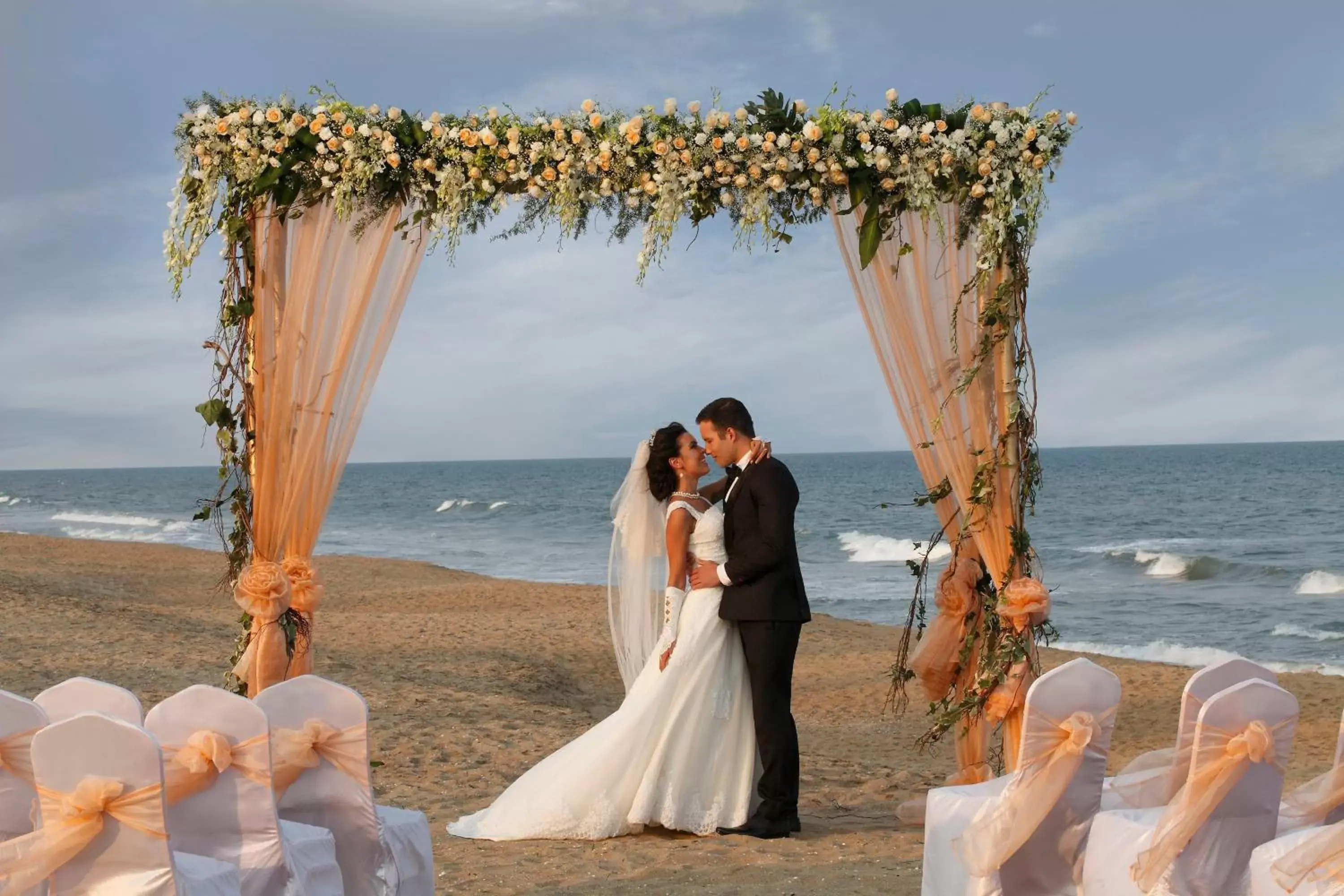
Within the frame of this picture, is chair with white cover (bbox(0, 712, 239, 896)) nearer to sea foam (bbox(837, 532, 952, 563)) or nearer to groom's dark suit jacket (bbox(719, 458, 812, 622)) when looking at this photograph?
groom's dark suit jacket (bbox(719, 458, 812, 622))

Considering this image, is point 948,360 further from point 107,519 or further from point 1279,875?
point 107,519

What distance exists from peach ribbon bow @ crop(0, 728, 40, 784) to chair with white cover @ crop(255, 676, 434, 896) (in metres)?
0.57

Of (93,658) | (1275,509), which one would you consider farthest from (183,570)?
(1275,509)

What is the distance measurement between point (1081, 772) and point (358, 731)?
2017mm

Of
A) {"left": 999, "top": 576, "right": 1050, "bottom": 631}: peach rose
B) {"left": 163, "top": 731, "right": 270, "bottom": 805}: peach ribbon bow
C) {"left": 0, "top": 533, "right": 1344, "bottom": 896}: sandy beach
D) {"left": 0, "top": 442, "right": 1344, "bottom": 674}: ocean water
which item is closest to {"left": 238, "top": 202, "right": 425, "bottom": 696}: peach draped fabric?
{"left": 0, "top": 533, "right": 1344, "bottom": 896}: sandy beach

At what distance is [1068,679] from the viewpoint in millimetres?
3492

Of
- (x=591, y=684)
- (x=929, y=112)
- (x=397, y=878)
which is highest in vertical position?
(x=929, y=112)

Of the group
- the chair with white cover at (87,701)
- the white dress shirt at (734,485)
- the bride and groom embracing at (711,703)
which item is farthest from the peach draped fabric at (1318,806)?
the chair with white cover at (87,701)

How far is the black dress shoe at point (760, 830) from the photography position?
197 inches

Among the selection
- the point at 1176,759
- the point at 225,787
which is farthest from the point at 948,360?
the point at 225,787

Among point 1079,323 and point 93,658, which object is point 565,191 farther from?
point 1079,323

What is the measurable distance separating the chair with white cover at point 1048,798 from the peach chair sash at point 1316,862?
0.63 metres

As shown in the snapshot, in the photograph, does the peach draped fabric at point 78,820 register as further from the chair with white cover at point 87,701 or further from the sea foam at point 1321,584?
the sea foam at point 1321,584

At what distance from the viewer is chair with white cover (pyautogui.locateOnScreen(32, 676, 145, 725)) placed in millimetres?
3227
